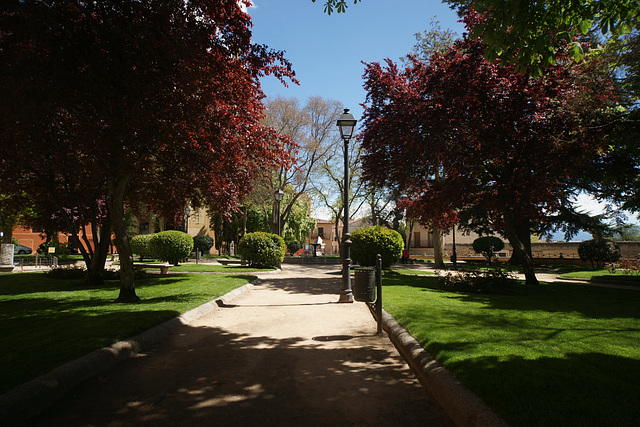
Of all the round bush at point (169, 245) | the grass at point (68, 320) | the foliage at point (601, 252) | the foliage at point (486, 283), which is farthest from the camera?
the foliage at point (601, 252)

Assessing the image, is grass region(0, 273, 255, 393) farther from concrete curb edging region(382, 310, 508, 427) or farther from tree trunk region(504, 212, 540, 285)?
tree trunk region(504, 212, 540, 285)

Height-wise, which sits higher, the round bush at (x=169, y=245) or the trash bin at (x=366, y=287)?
the round bush at (x=169, y=245)

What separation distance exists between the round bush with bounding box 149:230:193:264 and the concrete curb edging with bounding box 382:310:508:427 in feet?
52.0

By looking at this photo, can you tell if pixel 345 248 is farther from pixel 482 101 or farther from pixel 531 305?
pixel 482 101

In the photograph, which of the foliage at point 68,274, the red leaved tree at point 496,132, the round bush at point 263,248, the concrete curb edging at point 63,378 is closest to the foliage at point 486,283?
the red leaved tree at point 496,132

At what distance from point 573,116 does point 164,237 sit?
17.3 metres

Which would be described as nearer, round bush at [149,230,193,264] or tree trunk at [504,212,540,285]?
tree trunk at [504,212,540,285]

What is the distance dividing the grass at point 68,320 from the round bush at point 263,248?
765 centimetres

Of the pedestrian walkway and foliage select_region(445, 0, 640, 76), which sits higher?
foliage select_region(445, 0, 640, 76)

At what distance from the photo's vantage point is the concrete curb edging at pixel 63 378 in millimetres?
2896

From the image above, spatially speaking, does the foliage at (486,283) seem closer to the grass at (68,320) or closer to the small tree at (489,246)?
the grass at (68,320)

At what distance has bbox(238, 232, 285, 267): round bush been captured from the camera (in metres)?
18.9

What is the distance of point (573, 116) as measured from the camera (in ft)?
36.4

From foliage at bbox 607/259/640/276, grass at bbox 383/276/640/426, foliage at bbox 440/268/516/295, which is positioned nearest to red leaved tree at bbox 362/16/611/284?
foliage at bbox 440/268/516/295
